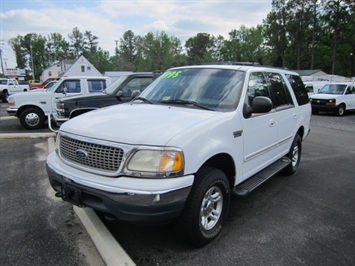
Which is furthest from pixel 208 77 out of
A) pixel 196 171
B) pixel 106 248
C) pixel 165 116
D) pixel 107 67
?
pixel 107 67

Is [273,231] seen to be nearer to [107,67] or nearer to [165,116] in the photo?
[165,116]

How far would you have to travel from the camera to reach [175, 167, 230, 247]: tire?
280 centimetres

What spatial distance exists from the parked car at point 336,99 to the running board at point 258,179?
13.4 meters

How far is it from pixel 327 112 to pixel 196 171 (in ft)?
57.5

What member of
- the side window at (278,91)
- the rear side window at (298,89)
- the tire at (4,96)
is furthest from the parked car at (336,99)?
the tire at (4,96)

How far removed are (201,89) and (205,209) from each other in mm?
1540

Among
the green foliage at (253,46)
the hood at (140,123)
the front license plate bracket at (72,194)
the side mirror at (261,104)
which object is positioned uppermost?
the green foliage at (253,46)

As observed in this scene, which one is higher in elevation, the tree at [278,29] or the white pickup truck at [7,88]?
the tree at [278,29]

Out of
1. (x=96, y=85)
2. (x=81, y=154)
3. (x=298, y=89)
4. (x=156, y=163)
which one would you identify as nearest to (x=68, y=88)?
(x=96, y=85)

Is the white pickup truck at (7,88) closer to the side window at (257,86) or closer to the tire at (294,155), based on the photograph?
the tire at (294,155)

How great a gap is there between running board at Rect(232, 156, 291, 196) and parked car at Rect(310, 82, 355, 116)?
13387 mm

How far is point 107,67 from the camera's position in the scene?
9331 cm

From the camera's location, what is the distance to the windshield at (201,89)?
11.7ft

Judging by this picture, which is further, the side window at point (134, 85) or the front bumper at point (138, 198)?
the side window at point (134, 85)
